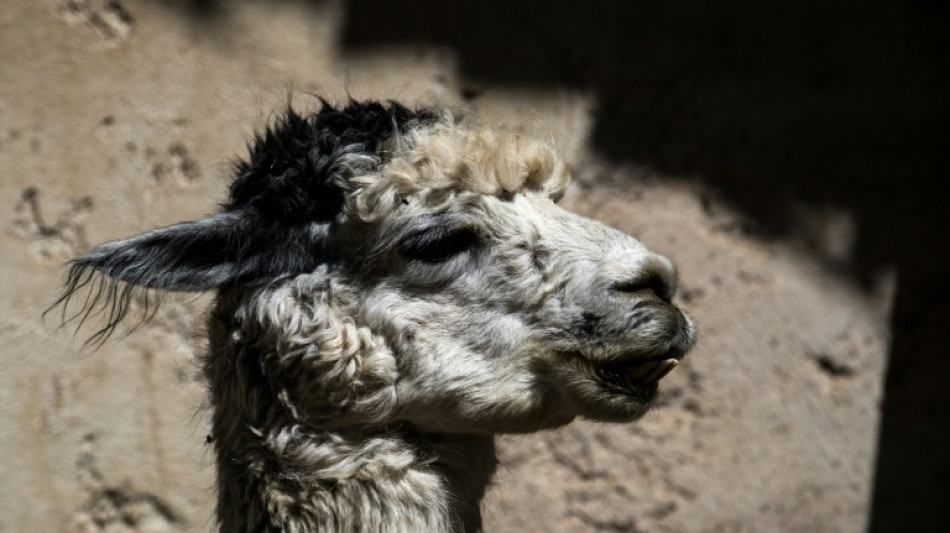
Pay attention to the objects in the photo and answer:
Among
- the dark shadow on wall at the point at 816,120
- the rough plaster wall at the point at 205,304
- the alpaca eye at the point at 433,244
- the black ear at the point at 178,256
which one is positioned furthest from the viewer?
the dark shadow on wall at the point at 816,120

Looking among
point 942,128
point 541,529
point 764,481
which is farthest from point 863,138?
point 541,529

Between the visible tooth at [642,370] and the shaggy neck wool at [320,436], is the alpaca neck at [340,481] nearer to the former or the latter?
the shaggy neck wool at [320,436]

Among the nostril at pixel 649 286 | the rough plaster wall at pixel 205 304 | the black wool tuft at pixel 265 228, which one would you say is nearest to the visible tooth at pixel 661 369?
the nostril at pixel 649 286

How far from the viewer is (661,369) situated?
7.69ft

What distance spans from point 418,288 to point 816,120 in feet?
8.33

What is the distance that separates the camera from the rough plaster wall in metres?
3.56

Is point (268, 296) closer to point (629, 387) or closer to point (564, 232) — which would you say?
point (564, 232)

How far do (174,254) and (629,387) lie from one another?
118 centimetres

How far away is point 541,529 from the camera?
3.94 m

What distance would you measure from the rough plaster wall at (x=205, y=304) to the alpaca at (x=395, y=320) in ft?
2.71

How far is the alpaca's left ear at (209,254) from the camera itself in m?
A: 2.27

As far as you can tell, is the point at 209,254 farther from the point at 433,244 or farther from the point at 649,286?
the point at 649,286

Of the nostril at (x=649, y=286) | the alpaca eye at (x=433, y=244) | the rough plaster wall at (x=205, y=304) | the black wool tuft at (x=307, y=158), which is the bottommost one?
the rough plaster wall at (x=205, y=304)

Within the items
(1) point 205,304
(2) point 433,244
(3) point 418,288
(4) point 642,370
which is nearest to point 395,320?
(3) point 418,288
